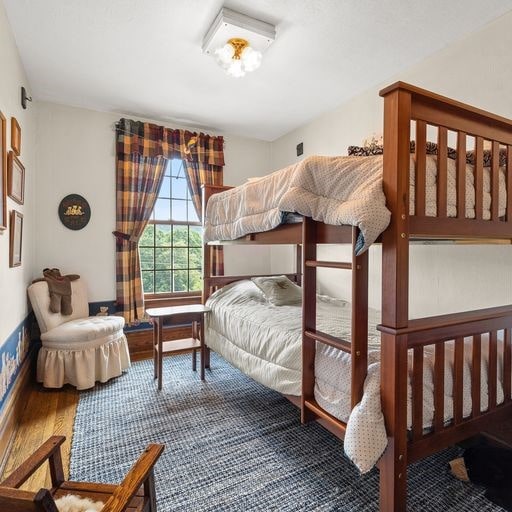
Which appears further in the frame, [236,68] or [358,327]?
[236,68]

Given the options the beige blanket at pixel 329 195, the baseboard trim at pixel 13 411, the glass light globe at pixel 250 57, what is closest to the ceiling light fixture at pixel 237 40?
the glass light globe at pixel 250 57

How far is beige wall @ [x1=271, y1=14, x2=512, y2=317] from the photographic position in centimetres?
210

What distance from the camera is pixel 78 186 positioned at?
3.45 meters

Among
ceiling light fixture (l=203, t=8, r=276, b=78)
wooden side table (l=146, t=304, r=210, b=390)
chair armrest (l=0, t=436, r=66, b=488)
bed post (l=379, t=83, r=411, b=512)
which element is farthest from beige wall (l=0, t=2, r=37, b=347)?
bed post (l=379, t=83, r=411, b=512)

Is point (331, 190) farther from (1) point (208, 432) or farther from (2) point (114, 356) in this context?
(2) point (114, 356)

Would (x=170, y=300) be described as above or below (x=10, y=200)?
below

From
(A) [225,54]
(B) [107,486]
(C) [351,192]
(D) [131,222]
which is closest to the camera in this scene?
(B) [107,486]

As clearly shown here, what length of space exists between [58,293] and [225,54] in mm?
2511

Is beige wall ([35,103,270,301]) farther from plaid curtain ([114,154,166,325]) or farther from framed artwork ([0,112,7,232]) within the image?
framed artwork ([0,112,7,232])

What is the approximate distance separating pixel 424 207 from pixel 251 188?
1.20 metres

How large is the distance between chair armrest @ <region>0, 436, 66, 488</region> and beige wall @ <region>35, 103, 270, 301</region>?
101 inches

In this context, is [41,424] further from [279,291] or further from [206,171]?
[206,171]

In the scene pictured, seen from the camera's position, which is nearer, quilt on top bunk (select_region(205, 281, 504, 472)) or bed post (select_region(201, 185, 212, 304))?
quilt on top bunk (select_region(205, 281, 504, 472))

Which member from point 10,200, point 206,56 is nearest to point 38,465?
point 10,200
